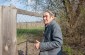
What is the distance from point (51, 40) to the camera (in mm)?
4320

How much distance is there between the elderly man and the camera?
4.25 metres

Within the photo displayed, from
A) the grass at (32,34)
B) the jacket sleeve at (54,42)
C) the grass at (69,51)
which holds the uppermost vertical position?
the jacket sleeve at (54,42)

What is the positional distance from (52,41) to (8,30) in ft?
2.52

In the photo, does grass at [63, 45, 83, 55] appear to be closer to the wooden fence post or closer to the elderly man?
the elderly man

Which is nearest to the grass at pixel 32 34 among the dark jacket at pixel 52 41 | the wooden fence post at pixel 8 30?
the dark jacket at pixel 52 41

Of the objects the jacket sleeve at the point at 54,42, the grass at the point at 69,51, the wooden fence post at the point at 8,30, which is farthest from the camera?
the grass at the point at 69,51

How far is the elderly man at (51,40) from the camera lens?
13.9ft

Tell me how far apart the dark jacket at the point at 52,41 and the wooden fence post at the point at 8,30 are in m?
0.51

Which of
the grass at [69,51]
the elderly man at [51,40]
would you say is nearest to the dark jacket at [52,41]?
the elderly man at [51,40]

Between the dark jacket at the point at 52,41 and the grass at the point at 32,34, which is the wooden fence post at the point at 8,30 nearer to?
the dark jacket at the point at 52,41

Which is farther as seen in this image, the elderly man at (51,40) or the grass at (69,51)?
the grass at (69,51)

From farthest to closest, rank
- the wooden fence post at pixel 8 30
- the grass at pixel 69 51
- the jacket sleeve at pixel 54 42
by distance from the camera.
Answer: the grass at pixel 69 51
the jacket sleeve at pixel 54 42
the wooden fence post at pixel 8 30

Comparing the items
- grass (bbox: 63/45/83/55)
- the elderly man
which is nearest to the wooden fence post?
the elderly man

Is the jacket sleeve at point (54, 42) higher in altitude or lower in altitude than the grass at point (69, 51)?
higher
